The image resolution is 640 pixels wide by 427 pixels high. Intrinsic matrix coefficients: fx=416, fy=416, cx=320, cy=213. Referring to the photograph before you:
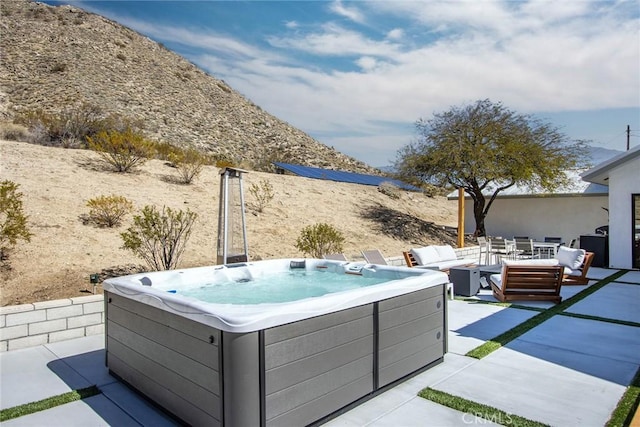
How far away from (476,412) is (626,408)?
120 cm

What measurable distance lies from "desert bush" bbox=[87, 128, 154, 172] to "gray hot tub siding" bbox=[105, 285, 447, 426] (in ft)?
31.2

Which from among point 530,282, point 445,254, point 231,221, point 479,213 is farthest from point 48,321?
point 479,213

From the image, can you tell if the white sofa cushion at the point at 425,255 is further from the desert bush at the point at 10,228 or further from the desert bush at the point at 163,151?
the desert bush at the point at 163,151

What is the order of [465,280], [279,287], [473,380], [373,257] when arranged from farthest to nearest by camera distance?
[373,257] < [465,280] < [279,287] < [473,380]

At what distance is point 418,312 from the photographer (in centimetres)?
412

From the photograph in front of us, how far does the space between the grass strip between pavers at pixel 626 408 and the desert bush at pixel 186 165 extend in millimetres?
12240

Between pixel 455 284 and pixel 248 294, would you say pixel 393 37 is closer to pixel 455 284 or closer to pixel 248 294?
pixel 455 284

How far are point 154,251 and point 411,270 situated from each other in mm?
4769

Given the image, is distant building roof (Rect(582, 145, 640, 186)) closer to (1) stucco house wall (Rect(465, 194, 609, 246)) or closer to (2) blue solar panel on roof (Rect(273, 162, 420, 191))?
(1) stucco house wall (Rect(465, 194, 609, 246))

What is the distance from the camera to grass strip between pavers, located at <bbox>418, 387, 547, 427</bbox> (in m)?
3.10

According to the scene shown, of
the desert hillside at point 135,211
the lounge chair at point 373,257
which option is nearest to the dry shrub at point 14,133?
the desert hillside at point 135,211

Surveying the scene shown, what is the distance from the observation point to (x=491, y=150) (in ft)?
48.9

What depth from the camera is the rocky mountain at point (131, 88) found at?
24.5 metres

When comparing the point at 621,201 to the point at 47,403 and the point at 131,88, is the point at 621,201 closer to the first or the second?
the point at 47,403
